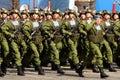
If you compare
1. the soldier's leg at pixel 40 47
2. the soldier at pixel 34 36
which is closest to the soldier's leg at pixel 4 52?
the soldier at pixel 34 36

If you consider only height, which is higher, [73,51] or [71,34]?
[71,34]

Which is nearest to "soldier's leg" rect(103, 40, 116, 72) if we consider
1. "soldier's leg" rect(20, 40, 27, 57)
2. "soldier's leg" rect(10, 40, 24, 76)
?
"soldier's leg" rect(20, 40, 27, 57)

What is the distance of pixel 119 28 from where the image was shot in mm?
16422

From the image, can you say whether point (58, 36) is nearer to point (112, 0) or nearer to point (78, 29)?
point (78, 29)

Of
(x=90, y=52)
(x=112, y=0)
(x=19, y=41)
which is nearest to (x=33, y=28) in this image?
(x=19, y=41)

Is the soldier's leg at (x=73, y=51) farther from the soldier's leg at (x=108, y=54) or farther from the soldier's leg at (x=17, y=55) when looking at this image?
the soldier's leg at (x=17, y=55)

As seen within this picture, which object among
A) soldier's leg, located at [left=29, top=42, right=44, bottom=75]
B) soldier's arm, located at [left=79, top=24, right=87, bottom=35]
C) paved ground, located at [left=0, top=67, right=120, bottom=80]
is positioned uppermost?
soldier's arm, located at [left=79, top=24, right=87, bottom=35]

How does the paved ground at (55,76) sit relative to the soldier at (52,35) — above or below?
below

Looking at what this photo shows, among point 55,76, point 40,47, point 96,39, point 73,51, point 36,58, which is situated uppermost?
point 96,39

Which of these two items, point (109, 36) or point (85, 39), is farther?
point (109, 36)

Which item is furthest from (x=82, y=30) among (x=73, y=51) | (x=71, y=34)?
(x=73, y=51)

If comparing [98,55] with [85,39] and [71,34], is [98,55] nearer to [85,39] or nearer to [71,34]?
[71,34]

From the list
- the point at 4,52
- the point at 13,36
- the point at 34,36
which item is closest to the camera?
the point at 13,36

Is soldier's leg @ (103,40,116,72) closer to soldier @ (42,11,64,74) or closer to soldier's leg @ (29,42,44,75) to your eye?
soldier @ (42,11,64,74)
